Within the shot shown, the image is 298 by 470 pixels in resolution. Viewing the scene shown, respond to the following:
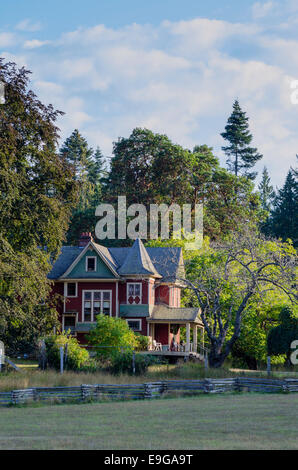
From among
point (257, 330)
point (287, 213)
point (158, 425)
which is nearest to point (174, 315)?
point (257, 330)

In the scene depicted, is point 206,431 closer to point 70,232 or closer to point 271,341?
point 271,341

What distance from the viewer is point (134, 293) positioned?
4828 centimetres

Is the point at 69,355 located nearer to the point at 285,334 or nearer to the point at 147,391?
the point at 147,391

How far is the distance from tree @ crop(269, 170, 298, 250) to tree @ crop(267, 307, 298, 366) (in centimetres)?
3568

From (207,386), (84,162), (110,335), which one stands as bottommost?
(207,386)

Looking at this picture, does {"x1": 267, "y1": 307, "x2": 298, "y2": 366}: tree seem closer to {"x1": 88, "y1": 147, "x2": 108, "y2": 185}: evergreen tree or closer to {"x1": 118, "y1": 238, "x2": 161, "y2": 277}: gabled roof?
{"x1": 118, "y1": 238, "x2": 161, "y2": 277}: gabled roof

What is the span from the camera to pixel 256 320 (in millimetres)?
48250

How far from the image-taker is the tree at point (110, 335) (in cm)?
4144

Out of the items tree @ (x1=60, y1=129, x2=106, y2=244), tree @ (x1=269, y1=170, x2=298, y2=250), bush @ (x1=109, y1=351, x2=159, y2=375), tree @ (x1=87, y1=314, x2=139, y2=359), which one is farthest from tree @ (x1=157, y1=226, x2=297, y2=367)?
tree @ (x1=60, y1=129, x2=106, y2=244)

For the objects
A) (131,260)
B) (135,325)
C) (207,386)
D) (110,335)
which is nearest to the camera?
(207,386)

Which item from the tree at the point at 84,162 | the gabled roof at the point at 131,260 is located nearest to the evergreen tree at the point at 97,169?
the tree at the point at 84,162

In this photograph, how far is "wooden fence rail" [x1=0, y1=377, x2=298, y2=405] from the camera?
25.2 m

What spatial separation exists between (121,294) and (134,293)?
1.04 metres

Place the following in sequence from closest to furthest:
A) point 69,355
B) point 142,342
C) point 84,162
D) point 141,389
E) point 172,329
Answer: point 141,389 → point 69,355 → point 142,342 → point 172,329 → point 84,162
